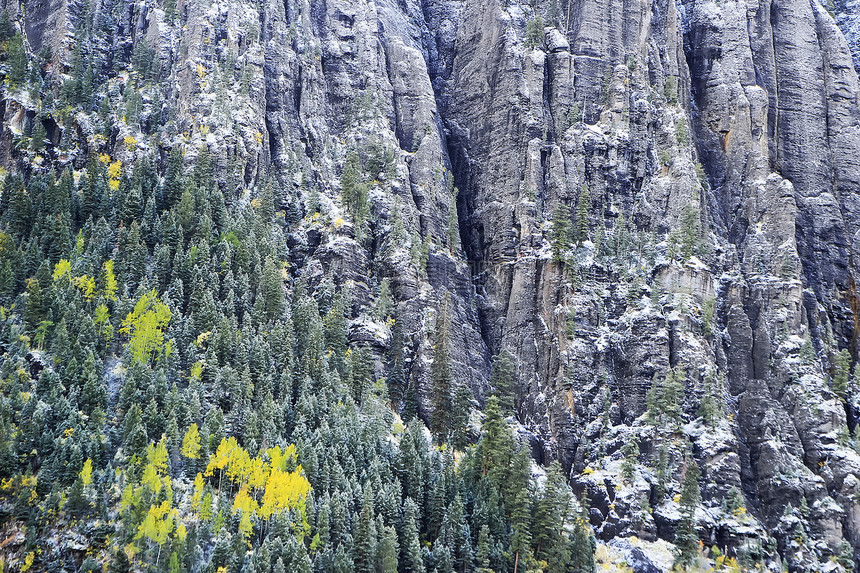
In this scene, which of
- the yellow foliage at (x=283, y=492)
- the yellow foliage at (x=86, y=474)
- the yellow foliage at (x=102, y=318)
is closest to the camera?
the yellow foliage at (x=86, y=474)

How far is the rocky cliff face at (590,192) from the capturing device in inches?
4862

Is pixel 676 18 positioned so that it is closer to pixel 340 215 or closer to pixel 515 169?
pixel 515 169

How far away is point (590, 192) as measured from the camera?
149 m

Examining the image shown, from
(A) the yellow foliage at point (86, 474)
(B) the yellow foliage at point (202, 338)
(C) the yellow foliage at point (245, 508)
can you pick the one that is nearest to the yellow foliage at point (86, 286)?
(B) the yellow foliage at point (202, 338)

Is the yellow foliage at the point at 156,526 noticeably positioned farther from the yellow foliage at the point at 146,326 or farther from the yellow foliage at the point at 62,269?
the yellow foliage at the point at 62,269

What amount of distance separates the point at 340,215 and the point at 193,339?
36.0m

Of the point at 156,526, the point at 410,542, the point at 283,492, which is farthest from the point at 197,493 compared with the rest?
the point at 410,542

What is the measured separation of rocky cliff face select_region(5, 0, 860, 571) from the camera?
124m

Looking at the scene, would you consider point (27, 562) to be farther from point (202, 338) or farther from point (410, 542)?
point (410, 542)

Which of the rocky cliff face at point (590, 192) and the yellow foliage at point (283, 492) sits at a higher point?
the rocky cliff face at point (590, 192)

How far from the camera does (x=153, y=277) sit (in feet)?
393

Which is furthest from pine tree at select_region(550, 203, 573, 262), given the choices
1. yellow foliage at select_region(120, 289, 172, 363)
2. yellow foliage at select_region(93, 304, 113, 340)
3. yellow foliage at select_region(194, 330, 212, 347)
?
yellow foliage at select_region(93, 304, 113, 340)

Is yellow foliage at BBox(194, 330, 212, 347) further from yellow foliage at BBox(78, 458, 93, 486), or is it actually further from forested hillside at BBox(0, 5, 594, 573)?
yellow foliage at BBox(78, 458, 93, 486)

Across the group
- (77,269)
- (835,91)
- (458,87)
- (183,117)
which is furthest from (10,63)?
(835,91)
